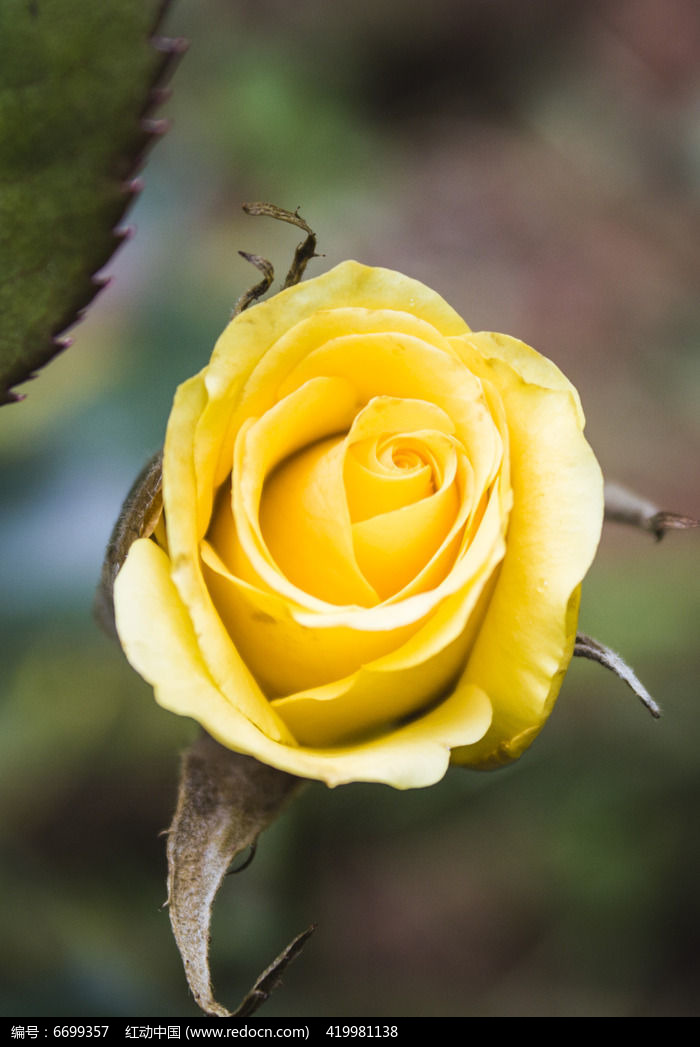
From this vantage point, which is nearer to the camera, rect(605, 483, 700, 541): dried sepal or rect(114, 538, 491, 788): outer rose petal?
rect(114, 538, 491, 788): outer rose petal

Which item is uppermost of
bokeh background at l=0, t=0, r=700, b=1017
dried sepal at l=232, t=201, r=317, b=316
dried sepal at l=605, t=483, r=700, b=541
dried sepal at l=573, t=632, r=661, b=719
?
dried sepal at l=232, t=201, r=317, b=316

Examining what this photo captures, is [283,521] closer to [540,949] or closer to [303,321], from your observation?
[303,321]

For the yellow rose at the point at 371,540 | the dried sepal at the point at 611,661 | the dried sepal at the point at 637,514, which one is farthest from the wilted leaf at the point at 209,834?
the dried sepal at the point at 637,514

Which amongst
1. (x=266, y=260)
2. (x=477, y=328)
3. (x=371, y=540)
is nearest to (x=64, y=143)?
(x=266, y=260)

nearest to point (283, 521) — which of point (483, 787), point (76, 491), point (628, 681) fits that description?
point (628, 681)

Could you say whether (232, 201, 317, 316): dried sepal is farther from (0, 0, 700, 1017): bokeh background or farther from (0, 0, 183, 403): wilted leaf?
(0, 0, 700, 1017): bokeh background

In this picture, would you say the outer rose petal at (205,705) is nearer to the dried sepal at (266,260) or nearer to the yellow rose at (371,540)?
the yellow rose at (371,540)

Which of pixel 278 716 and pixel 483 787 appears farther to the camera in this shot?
pixel 483 787

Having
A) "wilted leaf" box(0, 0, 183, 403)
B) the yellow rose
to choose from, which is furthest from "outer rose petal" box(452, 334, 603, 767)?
"wilted leaf" box(0, 0, 183, 403)
